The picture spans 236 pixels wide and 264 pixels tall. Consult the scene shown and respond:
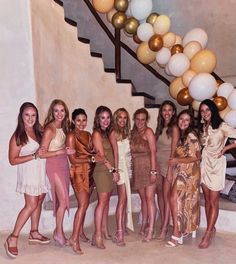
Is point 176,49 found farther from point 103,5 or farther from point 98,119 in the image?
point 98,119

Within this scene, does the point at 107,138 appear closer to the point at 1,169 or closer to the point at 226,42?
the point at 1,169

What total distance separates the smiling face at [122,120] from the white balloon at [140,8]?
58.5 inches

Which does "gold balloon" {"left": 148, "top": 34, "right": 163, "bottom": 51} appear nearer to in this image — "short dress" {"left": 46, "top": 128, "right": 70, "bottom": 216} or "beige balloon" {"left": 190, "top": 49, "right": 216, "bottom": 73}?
"beige balloon" {"left": 190, "top": 49, "right": 216, "bottom": 73}

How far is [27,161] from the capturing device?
329 cm

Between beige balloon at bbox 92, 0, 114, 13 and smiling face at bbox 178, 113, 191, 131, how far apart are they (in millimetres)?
1719

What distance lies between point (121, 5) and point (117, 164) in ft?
6.39

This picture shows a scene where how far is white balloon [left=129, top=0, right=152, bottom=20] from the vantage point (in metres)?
4.55

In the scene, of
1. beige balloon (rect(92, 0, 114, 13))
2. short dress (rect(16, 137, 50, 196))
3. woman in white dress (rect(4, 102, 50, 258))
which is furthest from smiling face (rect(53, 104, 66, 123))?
beige balloon (rect(92, 0, 114, 13))

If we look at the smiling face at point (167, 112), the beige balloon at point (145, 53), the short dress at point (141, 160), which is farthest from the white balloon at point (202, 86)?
the short dress at point (141, 160)

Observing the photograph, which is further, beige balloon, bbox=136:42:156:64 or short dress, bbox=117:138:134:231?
beige balloon, bbox=136:42:156:64

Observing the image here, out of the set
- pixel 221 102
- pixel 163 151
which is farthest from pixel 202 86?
pixel 163 151

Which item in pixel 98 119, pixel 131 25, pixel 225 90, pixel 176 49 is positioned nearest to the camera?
pixel 98 119

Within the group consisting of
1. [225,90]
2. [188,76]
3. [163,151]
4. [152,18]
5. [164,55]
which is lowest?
[163,151]

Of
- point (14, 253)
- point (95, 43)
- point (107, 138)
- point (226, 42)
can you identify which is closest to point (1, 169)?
point (14, 253)
